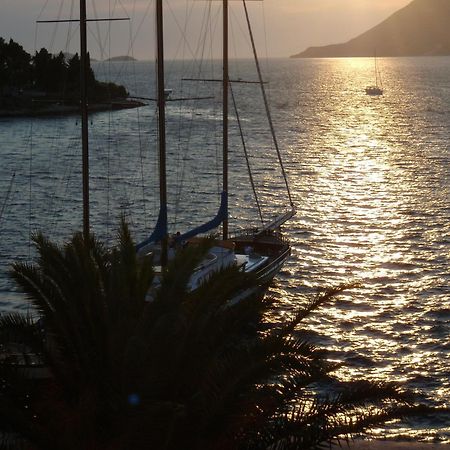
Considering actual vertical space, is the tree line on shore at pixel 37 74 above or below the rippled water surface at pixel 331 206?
above

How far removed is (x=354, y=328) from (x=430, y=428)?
7.79 meters

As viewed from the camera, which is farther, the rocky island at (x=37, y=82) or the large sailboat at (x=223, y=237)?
the rocky island at (x=37, y=82)

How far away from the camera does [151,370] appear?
11.1 m

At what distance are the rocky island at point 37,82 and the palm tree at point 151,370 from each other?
370 ft

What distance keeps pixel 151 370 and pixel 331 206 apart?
44318mm

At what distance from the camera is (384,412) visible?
12.1 metres

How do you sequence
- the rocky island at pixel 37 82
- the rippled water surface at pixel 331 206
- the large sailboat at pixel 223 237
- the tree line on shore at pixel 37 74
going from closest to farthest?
the large sailboat at pixel 223 237
the rippled water surface at pixel 331 206
the rocky island at pixel 37 82
the tree line on shore at pixel 37 74

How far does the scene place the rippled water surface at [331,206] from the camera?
→ 2978 cm

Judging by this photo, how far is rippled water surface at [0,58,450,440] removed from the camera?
97.7 ft

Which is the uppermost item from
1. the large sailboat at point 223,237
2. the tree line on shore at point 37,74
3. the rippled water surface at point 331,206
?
the tree line on shore at point 37,74

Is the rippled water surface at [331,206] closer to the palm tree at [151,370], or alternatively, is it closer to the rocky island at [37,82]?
the rocky island at [37,82]

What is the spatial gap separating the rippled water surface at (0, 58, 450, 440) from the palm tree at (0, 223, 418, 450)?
11596mm

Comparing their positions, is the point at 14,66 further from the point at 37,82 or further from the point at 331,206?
the point at 331,206

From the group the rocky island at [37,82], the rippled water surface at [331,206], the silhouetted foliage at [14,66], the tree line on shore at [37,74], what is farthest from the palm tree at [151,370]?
the silhouetted foliage at [14,66]
